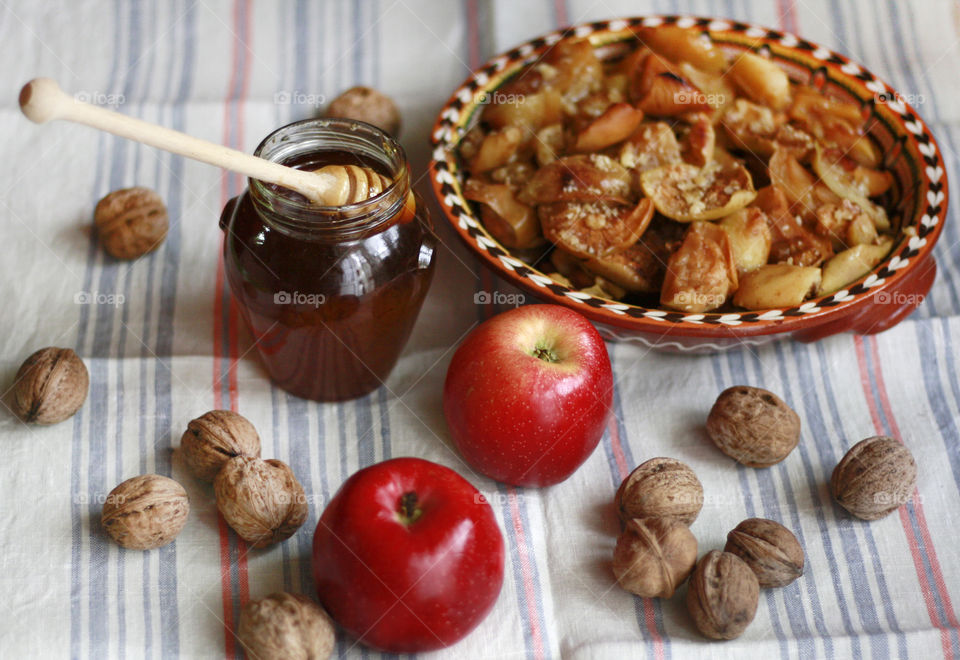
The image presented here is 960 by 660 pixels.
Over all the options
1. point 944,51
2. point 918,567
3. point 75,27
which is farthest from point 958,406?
point 75,27

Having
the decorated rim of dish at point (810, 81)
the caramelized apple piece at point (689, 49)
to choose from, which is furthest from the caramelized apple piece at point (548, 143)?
the caramelized apple piece at point (689, 49)

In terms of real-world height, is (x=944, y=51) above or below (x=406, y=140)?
above

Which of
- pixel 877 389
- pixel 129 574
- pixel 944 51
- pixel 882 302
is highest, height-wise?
pixel 944 51

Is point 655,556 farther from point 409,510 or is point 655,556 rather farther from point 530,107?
point 530,107

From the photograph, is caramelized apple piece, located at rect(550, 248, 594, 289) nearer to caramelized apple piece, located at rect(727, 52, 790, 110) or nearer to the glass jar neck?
the glass jar neck

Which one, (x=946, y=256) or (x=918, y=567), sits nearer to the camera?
(x=918, y=567)

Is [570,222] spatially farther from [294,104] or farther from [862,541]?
[294,104]
